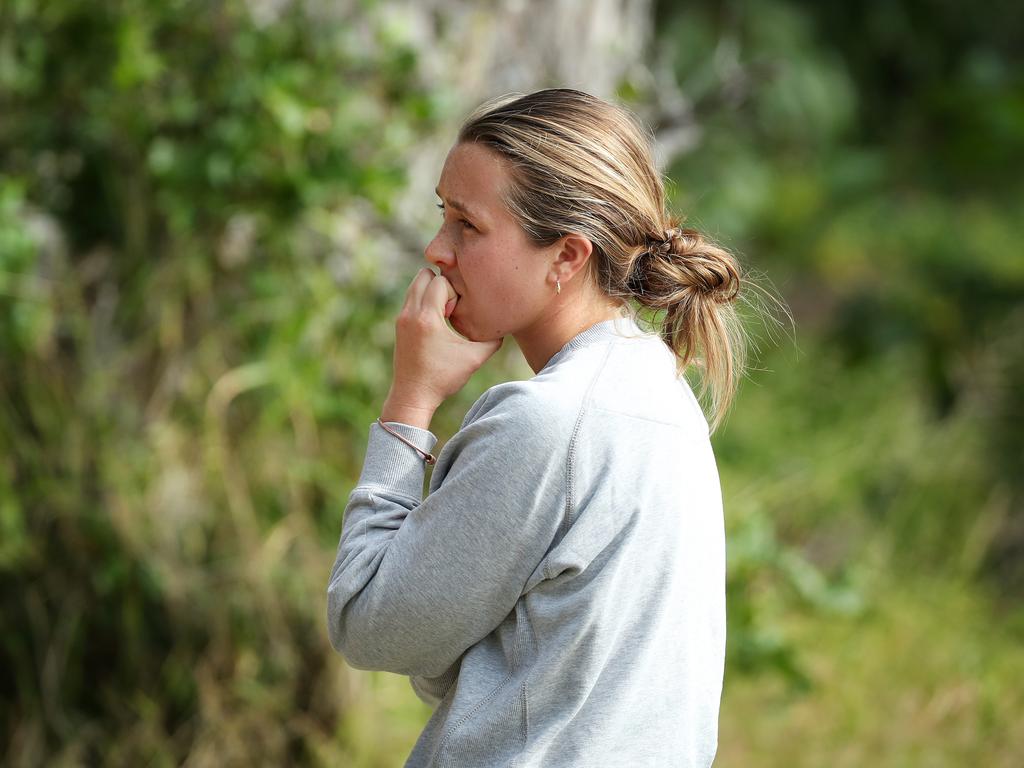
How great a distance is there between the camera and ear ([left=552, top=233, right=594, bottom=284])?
1463mm

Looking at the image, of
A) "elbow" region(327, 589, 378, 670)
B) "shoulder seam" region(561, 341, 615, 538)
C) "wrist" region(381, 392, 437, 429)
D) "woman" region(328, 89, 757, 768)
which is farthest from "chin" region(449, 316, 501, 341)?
"elbow" region(327, 589, 378, 670)

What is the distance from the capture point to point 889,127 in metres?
11.2

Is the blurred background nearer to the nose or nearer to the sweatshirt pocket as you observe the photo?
the nose

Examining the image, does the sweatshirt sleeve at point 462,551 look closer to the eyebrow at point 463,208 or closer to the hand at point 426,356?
the hand at point 426,356

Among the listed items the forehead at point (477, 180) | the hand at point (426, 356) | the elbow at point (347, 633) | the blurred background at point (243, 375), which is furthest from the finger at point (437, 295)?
the blurred background at point (243, 375)

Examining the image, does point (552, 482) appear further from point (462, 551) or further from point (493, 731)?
point (493, 731)

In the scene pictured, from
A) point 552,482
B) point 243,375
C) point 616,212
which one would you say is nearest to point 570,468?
point 552,482

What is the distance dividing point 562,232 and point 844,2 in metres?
9.51

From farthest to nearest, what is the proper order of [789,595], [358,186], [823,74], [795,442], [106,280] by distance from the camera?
[823,74] < [795,442] < [789,595] < [106,280] < [358,186]

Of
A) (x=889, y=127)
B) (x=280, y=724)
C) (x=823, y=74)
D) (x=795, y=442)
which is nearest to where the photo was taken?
(x=280, y=724)

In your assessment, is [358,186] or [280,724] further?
[280,724]

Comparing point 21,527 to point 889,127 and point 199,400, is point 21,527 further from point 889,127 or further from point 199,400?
point 889,127

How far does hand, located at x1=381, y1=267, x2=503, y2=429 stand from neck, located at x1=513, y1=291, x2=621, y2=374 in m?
0.08

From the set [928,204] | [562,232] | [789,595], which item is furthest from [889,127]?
[562,232]
